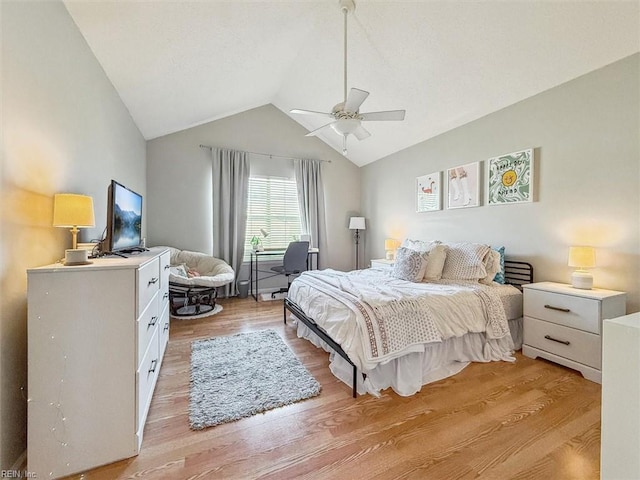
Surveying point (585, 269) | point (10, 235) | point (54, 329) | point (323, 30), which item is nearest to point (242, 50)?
point (323, 30)

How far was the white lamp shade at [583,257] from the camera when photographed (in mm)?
2260

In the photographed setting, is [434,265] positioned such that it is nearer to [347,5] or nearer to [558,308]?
[558,308]

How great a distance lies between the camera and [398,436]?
1.54 meters

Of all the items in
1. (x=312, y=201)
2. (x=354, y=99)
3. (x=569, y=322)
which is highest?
(x=354, y=99)

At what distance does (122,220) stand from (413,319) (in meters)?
2.25

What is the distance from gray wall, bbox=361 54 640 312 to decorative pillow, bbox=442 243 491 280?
49 cm

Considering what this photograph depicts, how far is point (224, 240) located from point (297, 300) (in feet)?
7.43

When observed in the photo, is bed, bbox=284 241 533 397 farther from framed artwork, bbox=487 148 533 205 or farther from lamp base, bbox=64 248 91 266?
lamp base, bbox=64 248 91 266

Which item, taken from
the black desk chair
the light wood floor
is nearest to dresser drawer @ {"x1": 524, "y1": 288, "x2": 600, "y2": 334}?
the light wood floor

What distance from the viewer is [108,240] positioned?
5.78ft

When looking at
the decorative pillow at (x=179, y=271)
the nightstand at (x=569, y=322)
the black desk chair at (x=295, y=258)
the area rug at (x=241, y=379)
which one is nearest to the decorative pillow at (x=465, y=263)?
the nightstand at (x=569, y=322)

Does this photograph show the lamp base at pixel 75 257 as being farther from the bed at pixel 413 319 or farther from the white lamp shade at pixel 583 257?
the white lamp shade at pixel 583 257

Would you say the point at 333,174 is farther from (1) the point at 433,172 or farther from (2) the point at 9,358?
(2) the point at 9,358

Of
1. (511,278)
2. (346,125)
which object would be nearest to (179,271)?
(346,125)
